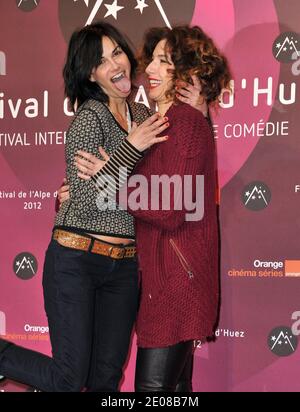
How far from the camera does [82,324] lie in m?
1.95

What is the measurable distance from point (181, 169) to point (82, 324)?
0.65m

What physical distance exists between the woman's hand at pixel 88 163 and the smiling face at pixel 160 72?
0.33 meters

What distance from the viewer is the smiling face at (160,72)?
79.6 inches

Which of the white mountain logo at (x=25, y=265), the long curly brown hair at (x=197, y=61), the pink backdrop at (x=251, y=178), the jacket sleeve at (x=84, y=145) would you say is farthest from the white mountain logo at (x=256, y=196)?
the white mountain logo at (x=25, y=265)

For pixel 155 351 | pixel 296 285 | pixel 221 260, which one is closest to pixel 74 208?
pixel 155 351

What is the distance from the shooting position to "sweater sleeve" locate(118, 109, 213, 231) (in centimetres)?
175

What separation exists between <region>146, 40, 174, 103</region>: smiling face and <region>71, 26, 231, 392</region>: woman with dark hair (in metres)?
0.17

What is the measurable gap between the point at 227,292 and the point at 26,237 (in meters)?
1.13

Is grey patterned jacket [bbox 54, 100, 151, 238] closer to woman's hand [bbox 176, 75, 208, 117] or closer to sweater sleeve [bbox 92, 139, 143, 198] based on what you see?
Answer: sweater sleeve [bbox 92, 139, 143, 198]

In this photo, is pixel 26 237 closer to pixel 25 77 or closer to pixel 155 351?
pixel 25 77

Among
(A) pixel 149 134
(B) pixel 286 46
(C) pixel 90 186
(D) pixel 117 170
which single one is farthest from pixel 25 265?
(B) pixel 286 46

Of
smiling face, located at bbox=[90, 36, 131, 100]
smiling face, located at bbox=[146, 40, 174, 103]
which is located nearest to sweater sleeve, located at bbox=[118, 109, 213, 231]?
smiling face, located at bbox=[146, 40, 174, 103]

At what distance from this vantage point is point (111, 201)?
1899 mm

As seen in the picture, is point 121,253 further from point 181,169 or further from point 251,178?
point 251,178
